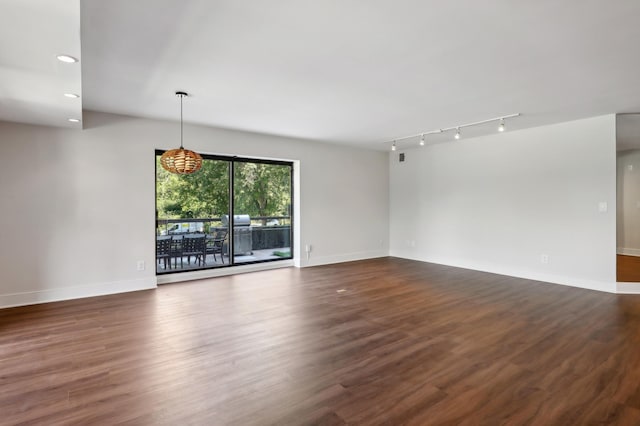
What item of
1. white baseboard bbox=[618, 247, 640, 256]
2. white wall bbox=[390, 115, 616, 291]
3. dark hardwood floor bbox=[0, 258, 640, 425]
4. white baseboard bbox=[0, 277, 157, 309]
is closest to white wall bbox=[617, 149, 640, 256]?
white baseboard bbox=[618, 247, 640, 256]

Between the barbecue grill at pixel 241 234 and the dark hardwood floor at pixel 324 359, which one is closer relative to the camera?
the dark hardwood floor at pixel 324 359

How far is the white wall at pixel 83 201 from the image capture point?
4.21m

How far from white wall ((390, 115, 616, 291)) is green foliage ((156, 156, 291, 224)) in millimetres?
3105

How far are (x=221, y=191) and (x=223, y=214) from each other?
16.4 inches

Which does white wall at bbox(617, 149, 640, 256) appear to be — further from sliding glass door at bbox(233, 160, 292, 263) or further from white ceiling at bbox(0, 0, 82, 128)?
white ceiling at bbox(0, 0, 82, 128)

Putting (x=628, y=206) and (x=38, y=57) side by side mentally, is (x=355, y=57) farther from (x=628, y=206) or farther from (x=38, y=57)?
(x=628, y=206)

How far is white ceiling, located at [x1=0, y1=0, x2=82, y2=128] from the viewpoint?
67.6 inches

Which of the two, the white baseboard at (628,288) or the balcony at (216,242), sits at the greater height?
the balcony at (216,242)

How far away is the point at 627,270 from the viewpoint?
4.86 m

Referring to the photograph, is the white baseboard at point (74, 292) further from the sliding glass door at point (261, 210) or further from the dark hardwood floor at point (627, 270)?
the dark hardwood floor at point (627, 270)

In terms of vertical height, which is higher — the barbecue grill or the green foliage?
the green foliage

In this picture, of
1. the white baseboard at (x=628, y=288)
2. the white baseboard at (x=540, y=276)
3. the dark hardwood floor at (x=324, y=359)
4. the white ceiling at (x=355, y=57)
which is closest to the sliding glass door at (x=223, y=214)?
the dark hardwood floor at (x=324, y=359)

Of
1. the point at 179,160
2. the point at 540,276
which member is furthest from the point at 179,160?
the point at 540,276

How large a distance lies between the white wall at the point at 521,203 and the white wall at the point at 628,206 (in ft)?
1.26
